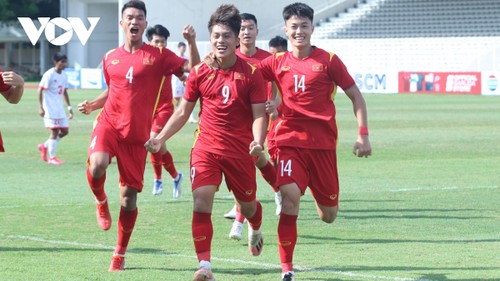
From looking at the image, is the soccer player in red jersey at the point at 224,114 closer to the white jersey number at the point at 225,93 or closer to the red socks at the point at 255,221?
the white jersey number at the point at 225,93

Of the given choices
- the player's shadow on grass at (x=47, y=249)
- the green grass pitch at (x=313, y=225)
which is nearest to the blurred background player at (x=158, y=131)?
the green grass pitch at (x=313, y=225)

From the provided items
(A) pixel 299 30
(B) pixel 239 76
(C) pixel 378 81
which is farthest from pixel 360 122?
Result: (C) pixel 378 81

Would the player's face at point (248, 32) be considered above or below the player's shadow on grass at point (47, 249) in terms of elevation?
above

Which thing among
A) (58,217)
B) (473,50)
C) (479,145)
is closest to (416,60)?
(473,50)

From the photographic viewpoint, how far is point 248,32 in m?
11.9

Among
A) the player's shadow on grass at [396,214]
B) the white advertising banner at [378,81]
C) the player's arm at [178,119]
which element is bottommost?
the white advertising banner at [378,81]

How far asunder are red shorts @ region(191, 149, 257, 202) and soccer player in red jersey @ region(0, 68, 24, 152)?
154 cm

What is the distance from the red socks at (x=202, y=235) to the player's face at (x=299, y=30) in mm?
1857

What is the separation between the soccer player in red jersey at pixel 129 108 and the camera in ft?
31.7

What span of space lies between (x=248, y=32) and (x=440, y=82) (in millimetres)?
42029

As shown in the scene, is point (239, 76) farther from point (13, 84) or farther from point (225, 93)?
point (13, 84)

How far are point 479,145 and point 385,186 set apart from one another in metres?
7.98

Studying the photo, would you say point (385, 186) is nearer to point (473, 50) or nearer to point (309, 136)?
point (309, 136)

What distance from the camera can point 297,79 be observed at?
31.3 ft
